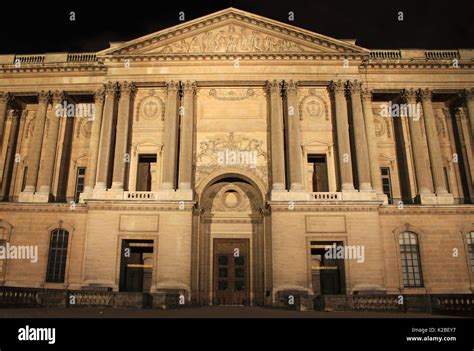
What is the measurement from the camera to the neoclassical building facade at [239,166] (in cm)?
2892

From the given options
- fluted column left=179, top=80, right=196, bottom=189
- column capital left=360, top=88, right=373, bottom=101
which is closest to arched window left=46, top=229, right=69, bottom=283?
fluted column left=179, top=80, right=196, bottom=189

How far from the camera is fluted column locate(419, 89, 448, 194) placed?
102 ft

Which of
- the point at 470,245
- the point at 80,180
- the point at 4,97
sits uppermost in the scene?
the point at 4,97

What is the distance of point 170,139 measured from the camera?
31.0m

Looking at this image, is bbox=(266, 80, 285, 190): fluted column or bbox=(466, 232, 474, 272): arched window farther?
bbox=(266, 80, 285, 190): fluted column

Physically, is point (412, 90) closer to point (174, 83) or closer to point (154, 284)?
point (174, 83)

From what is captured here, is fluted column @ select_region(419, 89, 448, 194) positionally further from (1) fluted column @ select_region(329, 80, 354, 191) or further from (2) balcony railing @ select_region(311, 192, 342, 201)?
(2) balcony railing @ select_region(311, 192, 342, 201)

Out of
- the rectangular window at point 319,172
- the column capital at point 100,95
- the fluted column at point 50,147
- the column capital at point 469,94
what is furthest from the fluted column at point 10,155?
the column capital at point 469,94

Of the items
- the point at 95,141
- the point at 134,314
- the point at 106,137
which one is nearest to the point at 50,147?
the point at 95,141

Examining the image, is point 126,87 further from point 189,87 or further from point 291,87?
point 291,87

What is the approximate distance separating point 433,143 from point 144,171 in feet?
73.9

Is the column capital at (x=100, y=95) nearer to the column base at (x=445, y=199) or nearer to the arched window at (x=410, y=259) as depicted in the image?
the arched window at (x=410, y=259)

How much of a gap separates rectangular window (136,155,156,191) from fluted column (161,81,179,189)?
2587mm

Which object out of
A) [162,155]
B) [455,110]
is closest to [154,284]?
[162,155]
